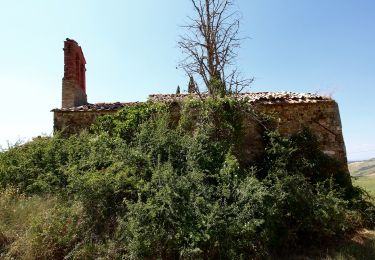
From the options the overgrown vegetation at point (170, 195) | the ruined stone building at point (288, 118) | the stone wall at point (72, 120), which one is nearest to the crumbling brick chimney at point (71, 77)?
the ruined stone building at point (288, 118)

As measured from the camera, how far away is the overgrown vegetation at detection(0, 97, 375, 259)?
616 cm

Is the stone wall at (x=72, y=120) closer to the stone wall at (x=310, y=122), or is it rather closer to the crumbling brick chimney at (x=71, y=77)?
the stone wall at (x=310, y=122)

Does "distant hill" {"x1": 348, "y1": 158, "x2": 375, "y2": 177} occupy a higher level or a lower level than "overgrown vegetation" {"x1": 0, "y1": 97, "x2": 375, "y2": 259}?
lower

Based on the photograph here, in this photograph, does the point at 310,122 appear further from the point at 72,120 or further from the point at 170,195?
the point at 72,120

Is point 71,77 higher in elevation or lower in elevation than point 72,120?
higher

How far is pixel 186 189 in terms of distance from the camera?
22.7 feet

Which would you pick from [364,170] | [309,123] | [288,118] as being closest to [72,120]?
[288,118]

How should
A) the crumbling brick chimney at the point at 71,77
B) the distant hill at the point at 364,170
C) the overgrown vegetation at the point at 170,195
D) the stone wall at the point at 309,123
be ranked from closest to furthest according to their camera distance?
the overgrown vegetation at the point at 170,195 → the stone wall at the point at 309,123 → the crumbling brick chimney at the point at 71,77 → the distant hill at the point at 364,170

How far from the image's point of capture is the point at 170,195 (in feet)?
21.8

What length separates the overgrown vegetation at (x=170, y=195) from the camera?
6.16m

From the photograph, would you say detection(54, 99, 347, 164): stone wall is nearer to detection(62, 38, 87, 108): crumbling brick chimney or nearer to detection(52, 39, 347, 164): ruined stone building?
detection(52, 39, 347, 164): ruined stone building

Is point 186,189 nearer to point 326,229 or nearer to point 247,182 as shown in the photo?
point 247,182

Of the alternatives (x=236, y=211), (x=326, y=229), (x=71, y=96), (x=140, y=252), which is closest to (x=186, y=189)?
(x=236, y=211)

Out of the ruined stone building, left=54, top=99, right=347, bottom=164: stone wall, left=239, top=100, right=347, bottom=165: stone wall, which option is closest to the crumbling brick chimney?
the ruined stone building
